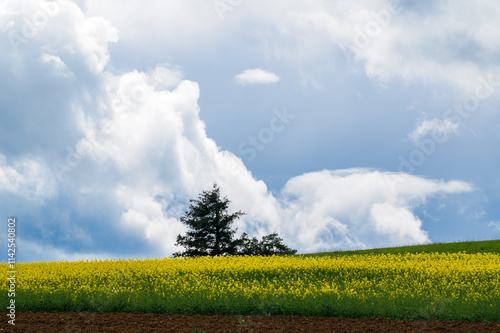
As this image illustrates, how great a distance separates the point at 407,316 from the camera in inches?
492

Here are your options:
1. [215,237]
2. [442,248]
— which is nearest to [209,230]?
[215,237]

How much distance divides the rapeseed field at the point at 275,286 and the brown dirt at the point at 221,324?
0.66 meters

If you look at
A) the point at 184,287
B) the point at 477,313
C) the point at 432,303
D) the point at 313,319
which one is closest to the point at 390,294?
the point at 432,303

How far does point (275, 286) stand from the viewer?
1705cm

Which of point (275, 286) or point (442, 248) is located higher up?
point (442, 248)

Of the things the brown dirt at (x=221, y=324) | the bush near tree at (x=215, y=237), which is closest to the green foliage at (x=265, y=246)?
the bush near tree at (x=215, y=237)

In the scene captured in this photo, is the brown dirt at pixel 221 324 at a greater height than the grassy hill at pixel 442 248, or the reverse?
A: the grassy hill at pixel 442 248

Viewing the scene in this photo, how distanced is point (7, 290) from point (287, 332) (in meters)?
10.8

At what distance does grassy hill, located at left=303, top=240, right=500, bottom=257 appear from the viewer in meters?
28.7

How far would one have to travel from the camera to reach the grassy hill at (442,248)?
94.1 ft

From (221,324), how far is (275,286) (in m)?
5.85

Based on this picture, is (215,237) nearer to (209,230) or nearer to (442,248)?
(209,230)

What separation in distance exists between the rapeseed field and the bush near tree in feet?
28.5

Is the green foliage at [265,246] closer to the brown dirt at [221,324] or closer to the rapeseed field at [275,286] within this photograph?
the rapeseed field at [275,286]
